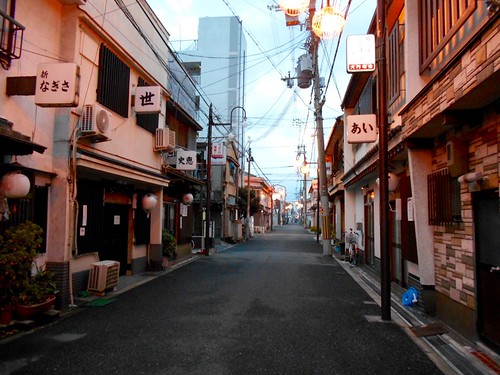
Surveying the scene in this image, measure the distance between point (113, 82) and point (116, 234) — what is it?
511cm

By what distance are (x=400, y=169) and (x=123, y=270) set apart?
979cm

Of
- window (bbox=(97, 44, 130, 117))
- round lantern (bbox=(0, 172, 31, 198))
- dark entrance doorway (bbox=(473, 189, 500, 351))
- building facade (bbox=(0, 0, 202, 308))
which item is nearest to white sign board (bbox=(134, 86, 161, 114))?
building facade (bbox=(0, 0, 202, 308))

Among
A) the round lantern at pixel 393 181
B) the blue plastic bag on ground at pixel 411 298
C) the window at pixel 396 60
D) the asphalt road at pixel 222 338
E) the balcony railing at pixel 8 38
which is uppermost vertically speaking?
the window at pixel 396 60

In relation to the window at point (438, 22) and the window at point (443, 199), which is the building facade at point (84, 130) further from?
the window at point (443, 199)

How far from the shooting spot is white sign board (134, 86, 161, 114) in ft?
37.0

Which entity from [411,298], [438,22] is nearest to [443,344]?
[411,298]

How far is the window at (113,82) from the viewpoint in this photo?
388 inches

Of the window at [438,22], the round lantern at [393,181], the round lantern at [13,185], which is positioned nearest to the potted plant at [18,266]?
the round lantern at [13,185]

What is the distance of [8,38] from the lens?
6.64 m

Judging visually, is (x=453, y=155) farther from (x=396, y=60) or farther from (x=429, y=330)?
(x=396, y=60)

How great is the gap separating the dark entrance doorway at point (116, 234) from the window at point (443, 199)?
9.30 metres

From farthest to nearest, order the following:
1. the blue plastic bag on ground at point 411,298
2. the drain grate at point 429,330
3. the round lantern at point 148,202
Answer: the round lantern at point 148,202
the blue plastic bag on ground at point 411,298
the drain grate at point 429,330

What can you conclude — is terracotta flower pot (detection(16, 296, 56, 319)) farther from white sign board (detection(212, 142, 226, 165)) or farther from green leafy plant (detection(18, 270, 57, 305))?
white sign board (detection(212, 142, 226, 165))

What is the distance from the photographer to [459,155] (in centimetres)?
631
